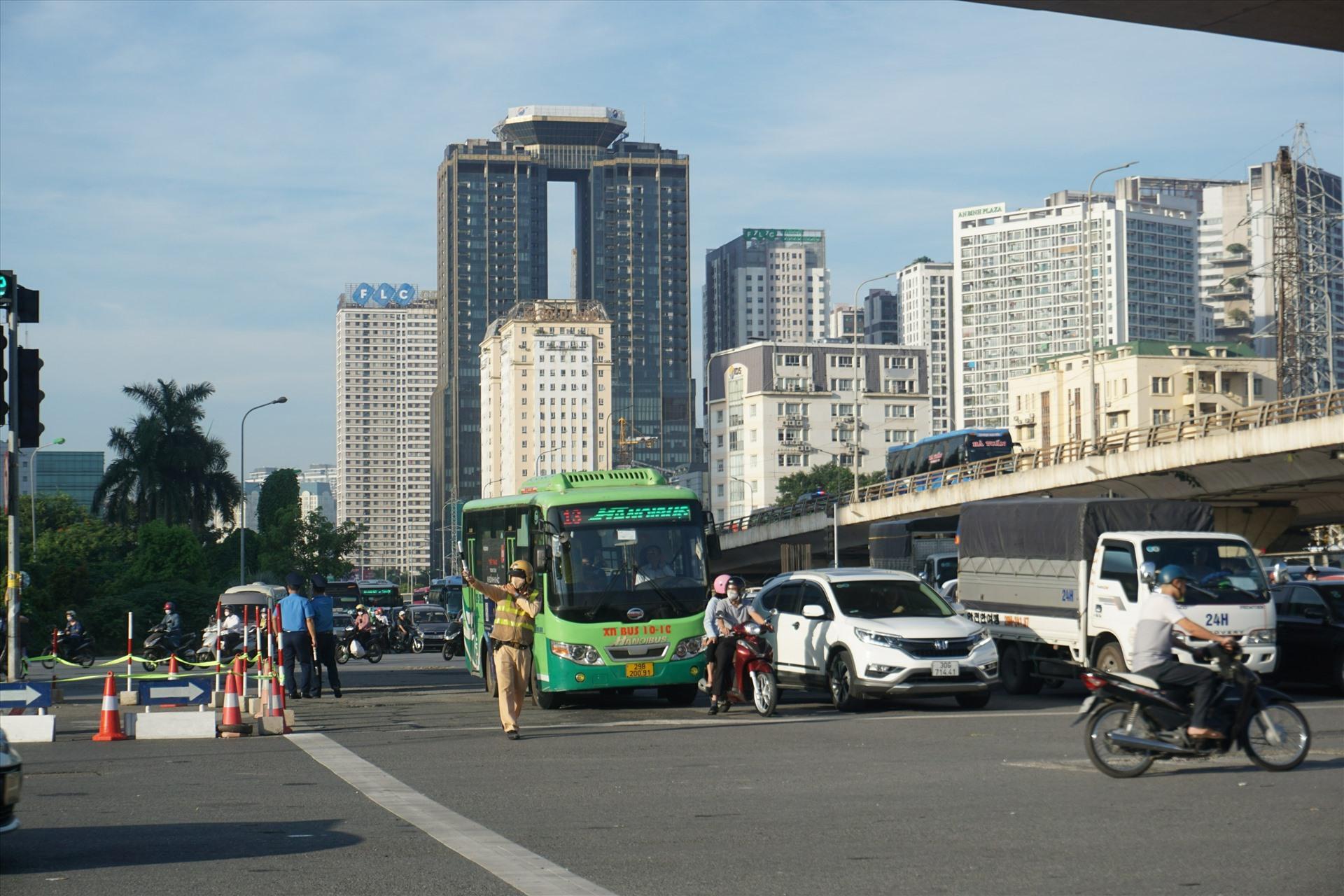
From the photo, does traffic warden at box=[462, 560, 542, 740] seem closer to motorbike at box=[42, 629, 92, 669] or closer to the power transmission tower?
motorbike at box=[42, 629, 92, 669]

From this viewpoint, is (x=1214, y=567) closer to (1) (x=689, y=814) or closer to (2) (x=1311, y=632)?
(2) (x=1311, y=632)

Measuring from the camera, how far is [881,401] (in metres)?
172

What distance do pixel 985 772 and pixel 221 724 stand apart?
28.6 ft

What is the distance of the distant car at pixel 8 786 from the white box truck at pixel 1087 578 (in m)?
12.1

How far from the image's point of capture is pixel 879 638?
60.2 ft

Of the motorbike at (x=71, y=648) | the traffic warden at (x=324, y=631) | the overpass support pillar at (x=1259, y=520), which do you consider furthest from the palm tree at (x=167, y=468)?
the traffic warden at (x=324, y=631)

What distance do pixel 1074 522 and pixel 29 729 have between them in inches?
510

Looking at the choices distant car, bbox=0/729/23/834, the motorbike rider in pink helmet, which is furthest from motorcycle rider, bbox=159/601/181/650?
distant car, bbox=0/729/23/834

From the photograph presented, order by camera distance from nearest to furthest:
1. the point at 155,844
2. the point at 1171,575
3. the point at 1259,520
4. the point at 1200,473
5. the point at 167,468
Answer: the point at 155,844 → the point at 1171,575 → the point at 1200,473 → the point at 1259,520 → the point at 167,468

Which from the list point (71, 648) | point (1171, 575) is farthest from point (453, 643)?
point (1171, 575)

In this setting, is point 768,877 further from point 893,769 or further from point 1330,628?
point 1330,628

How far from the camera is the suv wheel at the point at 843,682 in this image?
61.0ft

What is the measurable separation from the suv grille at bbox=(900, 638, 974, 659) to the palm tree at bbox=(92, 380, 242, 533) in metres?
65.2

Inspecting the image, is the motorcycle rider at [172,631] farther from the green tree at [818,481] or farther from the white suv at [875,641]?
the green tree at [818,481]
